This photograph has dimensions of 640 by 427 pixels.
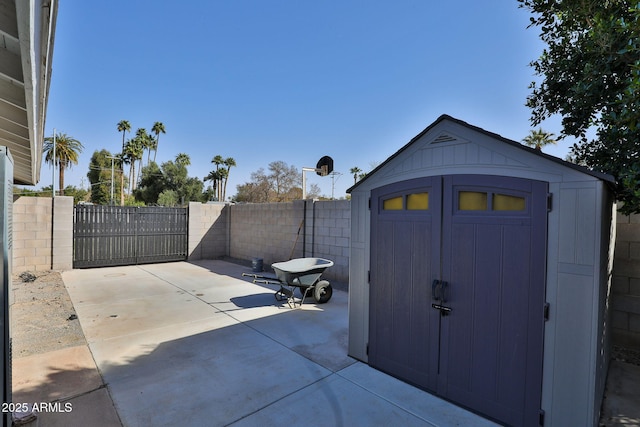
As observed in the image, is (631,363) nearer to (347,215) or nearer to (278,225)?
(347,215)

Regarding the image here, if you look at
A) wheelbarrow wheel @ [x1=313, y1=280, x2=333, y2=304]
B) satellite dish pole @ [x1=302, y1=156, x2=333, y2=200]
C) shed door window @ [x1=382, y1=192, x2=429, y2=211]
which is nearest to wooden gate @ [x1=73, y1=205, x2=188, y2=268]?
satellite dish pole @ [x1=302, y1=156, x2=333, y2=200]

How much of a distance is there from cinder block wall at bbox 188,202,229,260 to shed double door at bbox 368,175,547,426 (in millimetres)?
10122

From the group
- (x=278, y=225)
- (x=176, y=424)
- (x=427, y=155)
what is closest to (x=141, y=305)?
(x=176, y=424)

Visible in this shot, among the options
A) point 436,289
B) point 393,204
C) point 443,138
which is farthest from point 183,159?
point 436,289

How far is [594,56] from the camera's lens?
333 cm

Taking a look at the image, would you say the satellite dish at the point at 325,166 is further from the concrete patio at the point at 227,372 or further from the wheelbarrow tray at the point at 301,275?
the concrete patio at the point at 227,372

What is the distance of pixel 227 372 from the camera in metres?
3.46

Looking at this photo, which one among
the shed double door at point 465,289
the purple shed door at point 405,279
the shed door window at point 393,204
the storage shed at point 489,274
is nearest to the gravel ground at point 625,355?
the storage shed at point 489,274

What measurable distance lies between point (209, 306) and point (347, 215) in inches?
151

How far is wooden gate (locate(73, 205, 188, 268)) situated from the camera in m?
9.88

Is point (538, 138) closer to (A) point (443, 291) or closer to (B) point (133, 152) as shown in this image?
(A) point (443, 291)

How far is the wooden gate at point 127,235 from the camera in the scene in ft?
32.4

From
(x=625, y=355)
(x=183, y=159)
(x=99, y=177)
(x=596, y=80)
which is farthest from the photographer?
(x=99, y=177)

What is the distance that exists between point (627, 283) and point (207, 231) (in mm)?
12075
